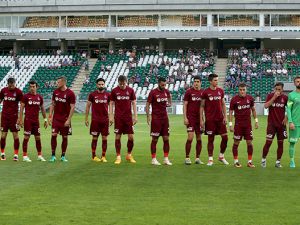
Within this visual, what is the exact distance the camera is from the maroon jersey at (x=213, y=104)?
64.7 ft

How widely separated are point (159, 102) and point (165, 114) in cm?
37

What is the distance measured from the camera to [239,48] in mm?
76625

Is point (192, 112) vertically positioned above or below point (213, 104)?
below

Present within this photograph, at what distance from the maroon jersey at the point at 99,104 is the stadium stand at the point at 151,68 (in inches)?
1747

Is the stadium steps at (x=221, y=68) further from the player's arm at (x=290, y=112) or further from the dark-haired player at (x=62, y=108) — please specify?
the player's arm at (x=290, y=112)

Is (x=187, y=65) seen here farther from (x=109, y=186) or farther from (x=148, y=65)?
(x=109, y=186)

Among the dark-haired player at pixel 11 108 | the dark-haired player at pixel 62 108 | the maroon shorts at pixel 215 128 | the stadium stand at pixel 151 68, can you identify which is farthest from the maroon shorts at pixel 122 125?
the stadium stand at pixel 151 68

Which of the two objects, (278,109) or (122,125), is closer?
(278,109)

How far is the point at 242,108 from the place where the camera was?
19.5 meters

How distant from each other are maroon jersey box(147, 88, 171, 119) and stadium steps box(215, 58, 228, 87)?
162 feet

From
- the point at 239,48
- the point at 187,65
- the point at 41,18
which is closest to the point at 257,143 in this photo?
the point at 187,65

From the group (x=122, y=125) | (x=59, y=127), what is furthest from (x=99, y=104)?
(x=59, y=127)

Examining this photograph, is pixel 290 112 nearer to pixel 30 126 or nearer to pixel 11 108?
pixel 30 126

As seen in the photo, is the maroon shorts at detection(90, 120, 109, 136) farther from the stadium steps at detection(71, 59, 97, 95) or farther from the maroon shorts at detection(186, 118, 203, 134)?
the stadium steps at detection(71, 59, 97, 95)
